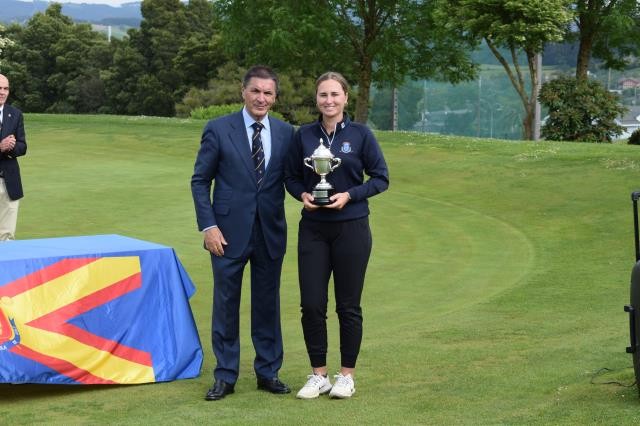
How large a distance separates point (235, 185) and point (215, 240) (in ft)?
1.16

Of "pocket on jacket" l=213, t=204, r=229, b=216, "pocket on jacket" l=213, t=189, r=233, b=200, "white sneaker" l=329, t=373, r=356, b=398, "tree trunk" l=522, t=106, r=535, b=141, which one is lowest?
"tree trunk" l=522, t=106, r=535, b=141

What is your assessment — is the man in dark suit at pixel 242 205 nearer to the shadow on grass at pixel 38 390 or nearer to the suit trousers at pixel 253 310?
the suit trousers at pixel 253 310

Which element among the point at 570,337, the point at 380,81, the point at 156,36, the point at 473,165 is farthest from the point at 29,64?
the point at 570,337

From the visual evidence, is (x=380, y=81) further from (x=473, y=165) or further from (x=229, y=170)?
(x=229, y=170)

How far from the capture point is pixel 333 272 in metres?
6.78

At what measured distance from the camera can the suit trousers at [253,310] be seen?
7.09 meters

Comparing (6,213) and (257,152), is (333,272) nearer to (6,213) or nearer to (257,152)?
(257,152)

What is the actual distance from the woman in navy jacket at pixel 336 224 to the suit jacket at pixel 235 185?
0.60 ft

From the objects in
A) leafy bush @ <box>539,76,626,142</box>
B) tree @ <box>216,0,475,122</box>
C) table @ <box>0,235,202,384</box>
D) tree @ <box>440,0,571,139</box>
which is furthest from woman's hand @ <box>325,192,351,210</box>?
tree @ <box>216,0,475,122</box>

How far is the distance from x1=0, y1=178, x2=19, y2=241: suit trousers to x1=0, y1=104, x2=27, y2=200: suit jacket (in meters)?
0.05

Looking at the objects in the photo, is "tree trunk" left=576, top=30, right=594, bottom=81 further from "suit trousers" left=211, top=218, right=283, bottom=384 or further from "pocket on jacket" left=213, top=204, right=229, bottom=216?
"pocket on jacket" left=213, top=204, right=229, bottom=216

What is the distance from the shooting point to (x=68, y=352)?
7.18 metres

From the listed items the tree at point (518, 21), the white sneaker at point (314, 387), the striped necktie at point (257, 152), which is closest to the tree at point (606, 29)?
the tree at point (518, 21)

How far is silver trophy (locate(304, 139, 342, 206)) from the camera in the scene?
21.5 ft
